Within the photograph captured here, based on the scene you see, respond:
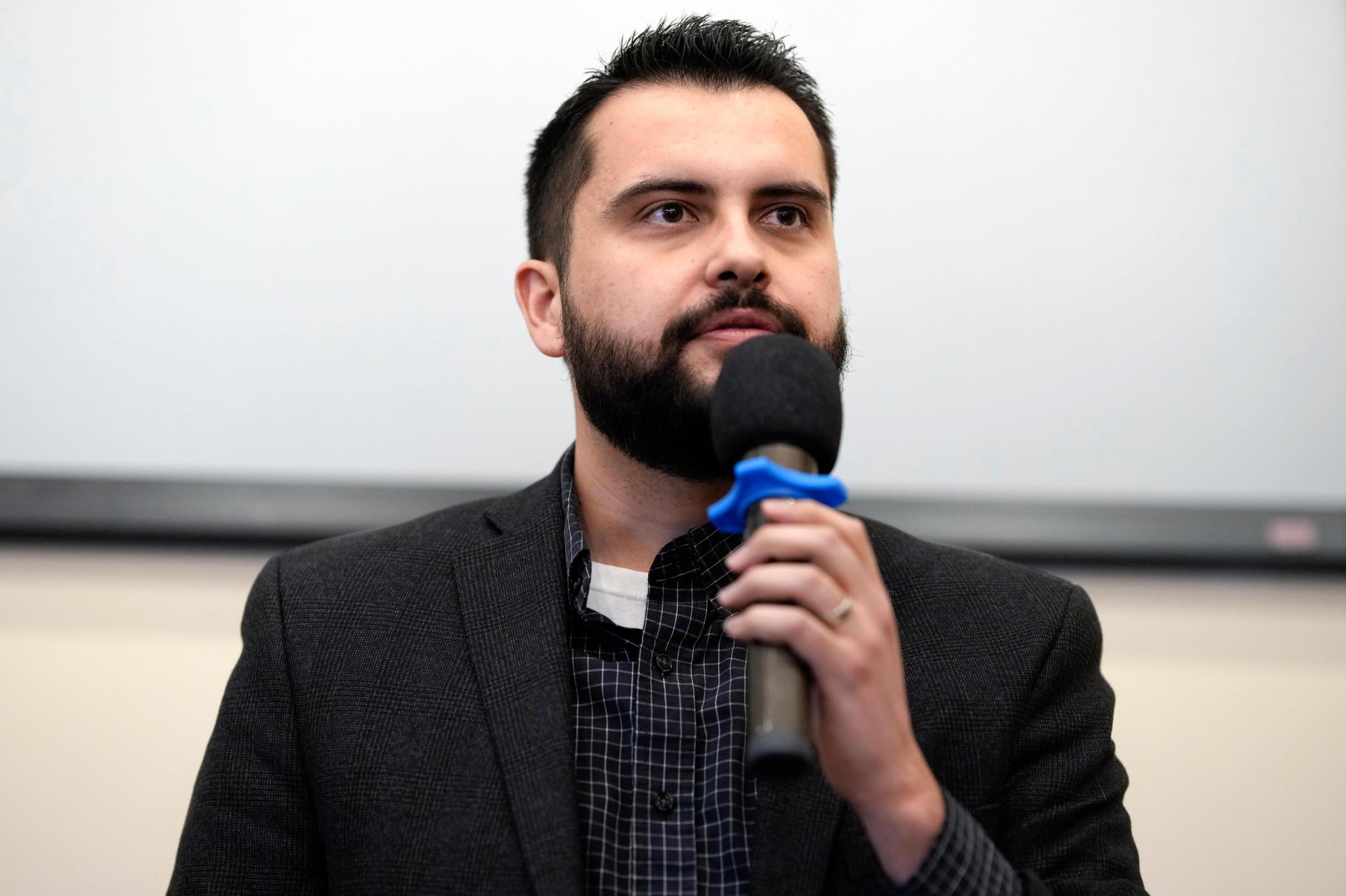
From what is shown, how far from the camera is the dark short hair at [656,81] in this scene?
6.13 ft

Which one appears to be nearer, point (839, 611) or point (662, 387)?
point (839, 611)

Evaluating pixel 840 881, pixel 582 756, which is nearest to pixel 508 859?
pixel 582 756

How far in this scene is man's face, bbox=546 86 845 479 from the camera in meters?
1.58

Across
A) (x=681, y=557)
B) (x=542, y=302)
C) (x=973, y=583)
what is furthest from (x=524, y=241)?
(x=973, y=583)

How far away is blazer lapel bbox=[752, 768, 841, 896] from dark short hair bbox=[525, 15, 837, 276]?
0.91 meters

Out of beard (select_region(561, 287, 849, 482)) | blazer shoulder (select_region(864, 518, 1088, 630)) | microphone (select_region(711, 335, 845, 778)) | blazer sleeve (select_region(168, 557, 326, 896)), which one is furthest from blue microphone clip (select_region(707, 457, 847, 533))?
blazer sleeve (select_region(168, 557, 326, 896))

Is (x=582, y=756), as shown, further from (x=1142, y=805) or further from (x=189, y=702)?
(x=1142, y=805)

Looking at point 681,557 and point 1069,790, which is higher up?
point 681,557

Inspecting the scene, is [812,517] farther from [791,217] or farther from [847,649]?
[791,217]

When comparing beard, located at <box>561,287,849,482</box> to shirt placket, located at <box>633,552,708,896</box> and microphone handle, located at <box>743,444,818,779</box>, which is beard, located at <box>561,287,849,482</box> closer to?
shirt placket, located at <box>633,552,708,896</box>

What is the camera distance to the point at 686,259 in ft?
5.32

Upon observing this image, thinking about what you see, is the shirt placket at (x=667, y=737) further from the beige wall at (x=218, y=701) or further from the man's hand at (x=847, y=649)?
the beige wall at (x=218, y=701)

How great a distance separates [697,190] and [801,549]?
33.0 inches

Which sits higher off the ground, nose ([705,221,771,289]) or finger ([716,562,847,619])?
nose ([705,221,771,289])
